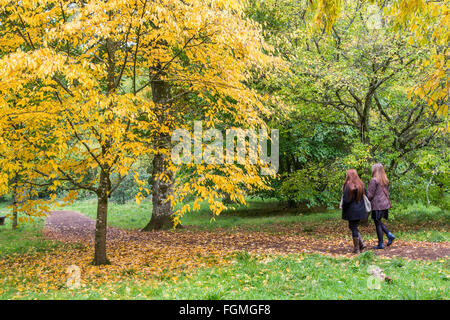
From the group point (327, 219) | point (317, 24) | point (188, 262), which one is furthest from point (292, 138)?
point (317, 24)

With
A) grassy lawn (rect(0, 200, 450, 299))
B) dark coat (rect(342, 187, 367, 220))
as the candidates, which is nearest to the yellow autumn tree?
grassy lawn (rect(0, 200, 450, 299))

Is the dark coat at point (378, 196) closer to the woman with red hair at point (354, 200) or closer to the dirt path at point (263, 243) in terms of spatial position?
the woman with red hair at point (354, 200)

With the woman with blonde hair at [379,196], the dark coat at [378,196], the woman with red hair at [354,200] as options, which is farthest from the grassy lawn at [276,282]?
the dark coat at [378,196]

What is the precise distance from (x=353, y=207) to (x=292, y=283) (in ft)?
8.98

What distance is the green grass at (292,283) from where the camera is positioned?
4.43 meters

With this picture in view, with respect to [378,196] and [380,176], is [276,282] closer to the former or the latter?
[378,196]

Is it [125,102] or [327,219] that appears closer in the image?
[125,102]

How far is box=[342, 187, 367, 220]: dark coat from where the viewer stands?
6.92m

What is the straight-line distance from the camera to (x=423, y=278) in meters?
4.92

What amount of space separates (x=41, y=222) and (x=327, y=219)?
649 inches

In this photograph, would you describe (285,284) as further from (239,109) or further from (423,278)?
(239,109)

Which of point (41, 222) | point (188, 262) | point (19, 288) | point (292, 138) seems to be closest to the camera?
point (19, 288)

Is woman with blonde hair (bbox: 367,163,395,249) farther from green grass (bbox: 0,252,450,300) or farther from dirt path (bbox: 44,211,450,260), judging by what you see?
green grass (bbox: 0,252,450,300)
